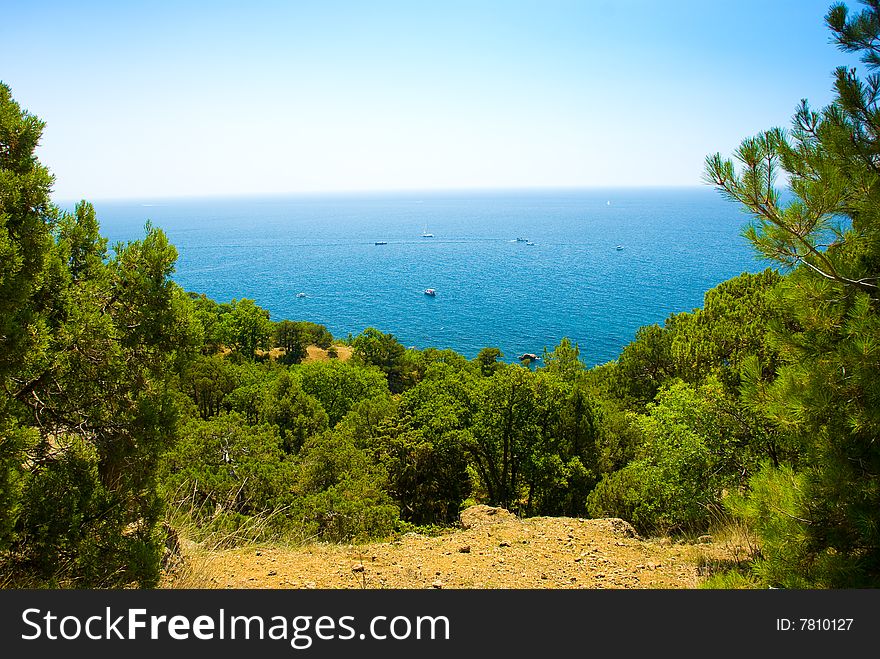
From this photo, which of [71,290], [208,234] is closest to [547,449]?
[71,290]

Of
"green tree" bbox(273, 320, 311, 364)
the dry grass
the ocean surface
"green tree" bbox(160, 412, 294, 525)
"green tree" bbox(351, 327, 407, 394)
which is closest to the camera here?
"green tree" bbox(160, 412, 294, 525)

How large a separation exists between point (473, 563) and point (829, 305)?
5868 millimetres

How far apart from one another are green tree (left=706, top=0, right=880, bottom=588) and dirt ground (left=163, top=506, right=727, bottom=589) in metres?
1.91

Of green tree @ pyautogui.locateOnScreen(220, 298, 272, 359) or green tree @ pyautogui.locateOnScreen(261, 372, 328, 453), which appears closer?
green tree @ pyautogui.locateOnScreen(261, 372, 328, 453)

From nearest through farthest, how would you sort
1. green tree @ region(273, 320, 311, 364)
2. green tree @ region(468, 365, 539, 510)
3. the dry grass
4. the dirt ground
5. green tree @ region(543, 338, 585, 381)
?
the dirt ground < green tree @ region(468, 365, 539, 510) < green tree @ region(543, 338, 585, 381) < green tree @ region(273, 320, 311, 364) < the dry grass

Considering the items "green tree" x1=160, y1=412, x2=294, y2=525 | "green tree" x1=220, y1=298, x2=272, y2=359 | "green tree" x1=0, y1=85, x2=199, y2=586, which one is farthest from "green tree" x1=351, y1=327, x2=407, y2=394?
"green tree" x1=0, y1=85, x2=199, y2=586

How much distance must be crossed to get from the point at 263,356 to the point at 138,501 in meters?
50.6

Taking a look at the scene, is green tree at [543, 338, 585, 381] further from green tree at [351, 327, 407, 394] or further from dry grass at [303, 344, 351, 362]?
dry grass at [303, 344, 351, 362]

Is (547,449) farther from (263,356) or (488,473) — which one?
(263,356)

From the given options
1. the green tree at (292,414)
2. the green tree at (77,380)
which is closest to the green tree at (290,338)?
the green tree at (292,414)

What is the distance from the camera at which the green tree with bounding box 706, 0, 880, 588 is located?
492 cm

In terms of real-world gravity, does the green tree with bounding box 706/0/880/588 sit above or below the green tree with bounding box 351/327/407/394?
above

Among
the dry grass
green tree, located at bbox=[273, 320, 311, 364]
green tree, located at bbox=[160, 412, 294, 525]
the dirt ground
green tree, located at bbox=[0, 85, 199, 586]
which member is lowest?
the dry grass

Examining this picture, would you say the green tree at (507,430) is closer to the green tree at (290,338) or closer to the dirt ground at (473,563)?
the dirt ground at (473,563)
